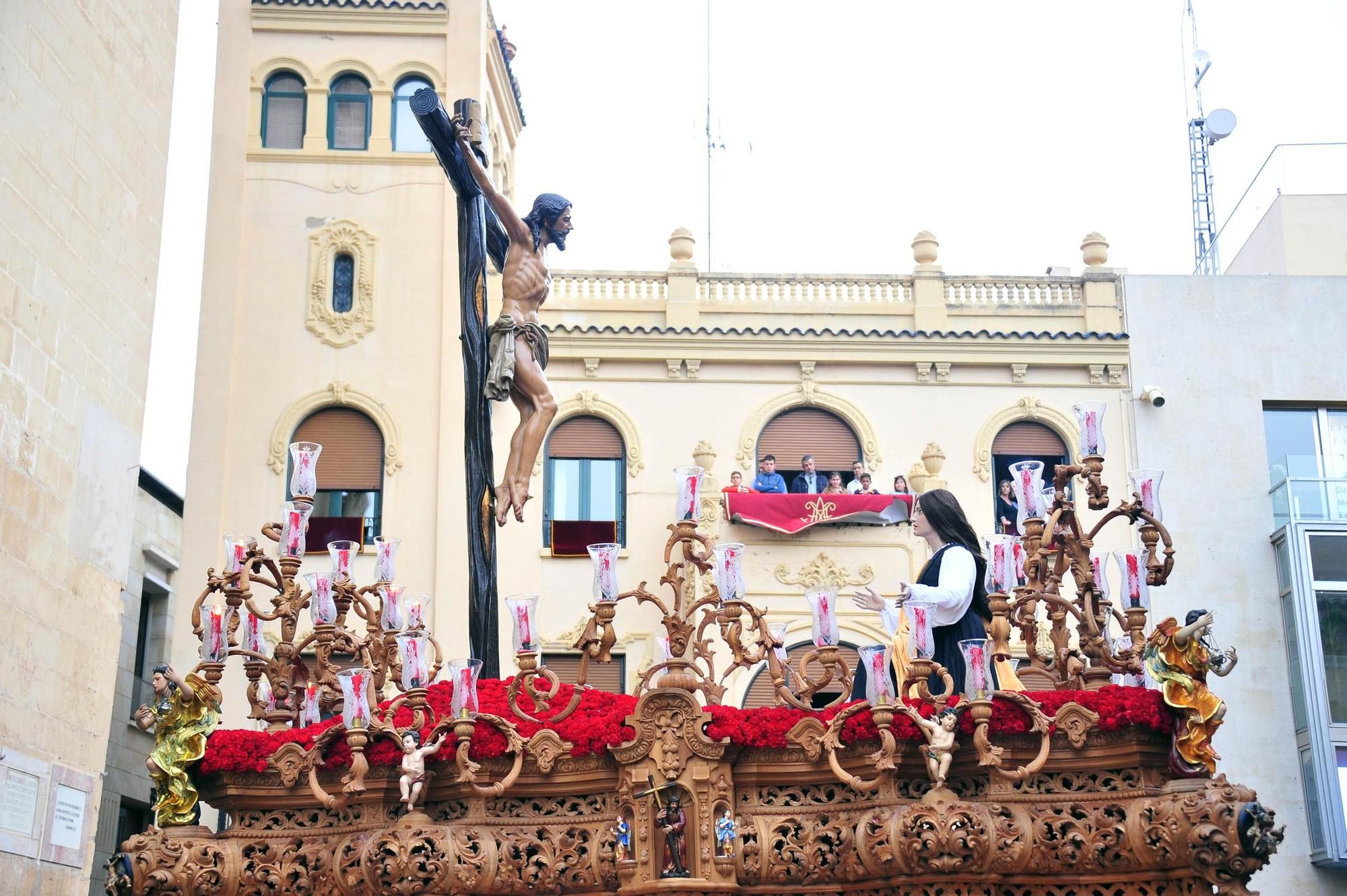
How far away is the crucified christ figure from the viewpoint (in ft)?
37.4

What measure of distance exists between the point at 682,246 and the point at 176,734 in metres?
17.2

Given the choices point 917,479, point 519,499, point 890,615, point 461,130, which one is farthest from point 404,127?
point 890,615

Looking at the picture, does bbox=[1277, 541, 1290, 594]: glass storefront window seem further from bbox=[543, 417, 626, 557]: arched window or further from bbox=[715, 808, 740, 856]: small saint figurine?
bbox=[715, 808, 740, 856]: small saint figurine

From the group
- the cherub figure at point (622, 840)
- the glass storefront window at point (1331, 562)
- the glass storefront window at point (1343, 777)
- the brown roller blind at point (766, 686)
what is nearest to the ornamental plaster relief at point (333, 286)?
the brown roller blind at point (766, 686)

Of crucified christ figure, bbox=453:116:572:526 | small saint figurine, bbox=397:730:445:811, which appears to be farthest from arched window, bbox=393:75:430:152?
small saint figurine, bbox=397:730:445:811

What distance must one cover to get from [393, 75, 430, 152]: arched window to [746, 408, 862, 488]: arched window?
22.2 feet

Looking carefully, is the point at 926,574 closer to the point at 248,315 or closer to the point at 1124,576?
the point at 1124,576

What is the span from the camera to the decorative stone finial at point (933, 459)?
2389 cm

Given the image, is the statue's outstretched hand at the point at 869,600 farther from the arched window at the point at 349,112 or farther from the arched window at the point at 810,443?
the arched window at the point at 349,112

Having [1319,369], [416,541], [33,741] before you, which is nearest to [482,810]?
[33,741]

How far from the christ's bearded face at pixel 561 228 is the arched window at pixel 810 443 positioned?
13.1m

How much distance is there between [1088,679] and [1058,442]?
51.4 ft

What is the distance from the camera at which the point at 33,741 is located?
13.6 meters

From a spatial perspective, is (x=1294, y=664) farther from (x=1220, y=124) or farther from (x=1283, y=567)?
(x=1220, y=124)
